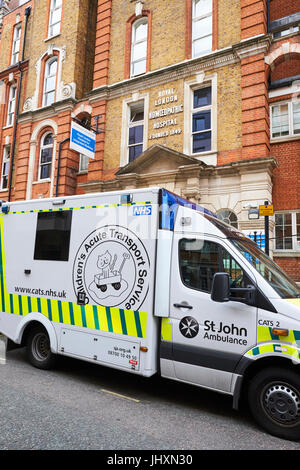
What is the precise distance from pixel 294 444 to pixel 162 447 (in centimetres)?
140

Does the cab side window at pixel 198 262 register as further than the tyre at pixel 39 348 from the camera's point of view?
No

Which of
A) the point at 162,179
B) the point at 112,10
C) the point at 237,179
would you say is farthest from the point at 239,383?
the point at 112,10

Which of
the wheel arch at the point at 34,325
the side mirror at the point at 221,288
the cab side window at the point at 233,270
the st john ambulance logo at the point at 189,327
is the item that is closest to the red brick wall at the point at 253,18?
the cab side window at the point at 233,270

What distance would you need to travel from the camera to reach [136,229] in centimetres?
476

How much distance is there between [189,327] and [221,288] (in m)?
0.80

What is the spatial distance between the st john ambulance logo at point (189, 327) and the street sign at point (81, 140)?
10020 millimetres

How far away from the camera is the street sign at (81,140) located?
1276 cm

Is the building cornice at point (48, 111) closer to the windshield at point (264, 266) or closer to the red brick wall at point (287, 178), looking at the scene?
the red brick wall at point (287, 178)

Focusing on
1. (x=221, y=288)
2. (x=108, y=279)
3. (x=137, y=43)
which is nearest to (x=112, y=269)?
(x=108, y=279)

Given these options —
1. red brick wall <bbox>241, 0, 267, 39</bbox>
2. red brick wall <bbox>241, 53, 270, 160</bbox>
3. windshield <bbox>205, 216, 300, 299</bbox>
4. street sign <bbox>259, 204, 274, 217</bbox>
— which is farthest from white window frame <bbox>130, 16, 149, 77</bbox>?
windshield <bbox>205, 216, 300, 299</bbox>

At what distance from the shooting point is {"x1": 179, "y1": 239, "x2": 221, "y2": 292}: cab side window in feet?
14.2

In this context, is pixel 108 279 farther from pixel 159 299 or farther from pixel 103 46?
pixel 103 46

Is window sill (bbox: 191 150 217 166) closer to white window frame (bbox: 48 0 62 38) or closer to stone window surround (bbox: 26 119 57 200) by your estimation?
stone window surround (bbox: 26 119 57 200)

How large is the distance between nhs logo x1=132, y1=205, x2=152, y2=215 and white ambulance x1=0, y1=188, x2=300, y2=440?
0.02 metres
